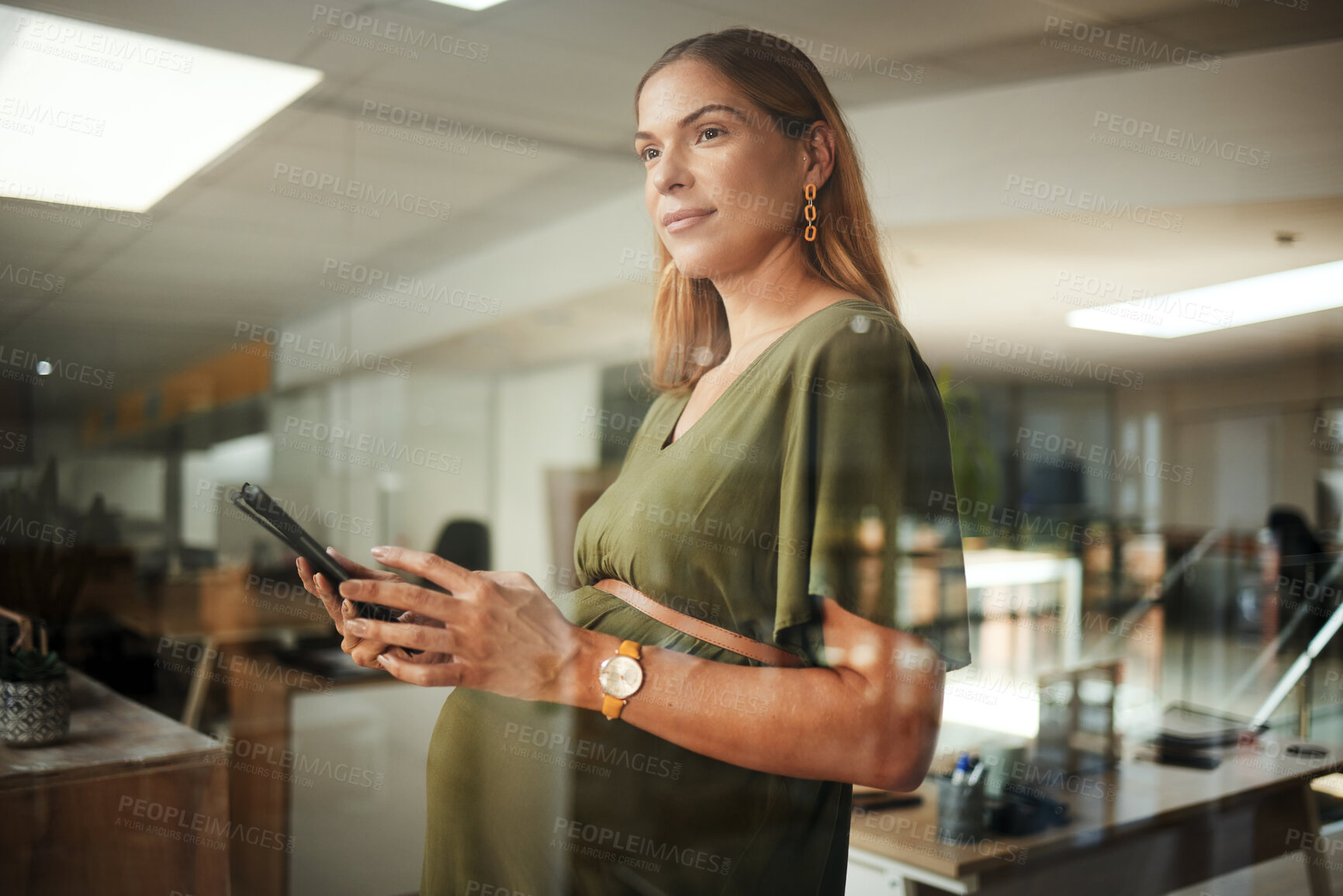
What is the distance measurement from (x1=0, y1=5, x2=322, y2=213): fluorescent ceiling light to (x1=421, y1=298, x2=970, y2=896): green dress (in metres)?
0.92

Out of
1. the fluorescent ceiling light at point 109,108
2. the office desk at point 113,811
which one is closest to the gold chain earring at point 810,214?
the fluorescent ceiling light at point 109,108

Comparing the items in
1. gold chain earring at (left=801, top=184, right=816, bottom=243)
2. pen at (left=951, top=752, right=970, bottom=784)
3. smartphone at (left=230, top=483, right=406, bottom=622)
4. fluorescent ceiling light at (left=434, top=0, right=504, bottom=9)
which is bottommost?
pen at (left=951, top=752, right=970, bottom=784)

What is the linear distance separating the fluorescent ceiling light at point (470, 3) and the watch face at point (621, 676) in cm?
126

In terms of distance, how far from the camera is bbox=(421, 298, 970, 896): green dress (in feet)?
4.01

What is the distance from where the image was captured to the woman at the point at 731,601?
1.16 m

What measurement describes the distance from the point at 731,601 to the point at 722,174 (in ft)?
2.16

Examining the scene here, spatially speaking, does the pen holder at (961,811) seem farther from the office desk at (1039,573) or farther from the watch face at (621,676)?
the watch face at (621,676)

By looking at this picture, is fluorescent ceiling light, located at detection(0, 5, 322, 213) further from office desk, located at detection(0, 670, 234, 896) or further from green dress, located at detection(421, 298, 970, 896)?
green dress, located at detection(421, 298, 970, 896)

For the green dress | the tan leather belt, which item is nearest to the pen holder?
the green dress

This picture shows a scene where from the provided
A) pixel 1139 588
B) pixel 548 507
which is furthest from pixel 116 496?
pixel 1139 588

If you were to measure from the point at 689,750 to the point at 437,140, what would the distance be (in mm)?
1248

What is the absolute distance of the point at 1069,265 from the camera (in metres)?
2.43

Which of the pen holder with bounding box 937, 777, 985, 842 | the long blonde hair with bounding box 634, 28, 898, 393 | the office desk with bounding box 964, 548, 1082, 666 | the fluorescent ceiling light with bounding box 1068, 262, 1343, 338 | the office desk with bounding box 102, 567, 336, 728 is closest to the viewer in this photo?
the long blonde hair with bounding box 634, 28, 898, 393

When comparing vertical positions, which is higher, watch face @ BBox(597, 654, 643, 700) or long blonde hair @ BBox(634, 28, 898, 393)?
long blonde hair @ BBox(634, 28, 898, 393)
